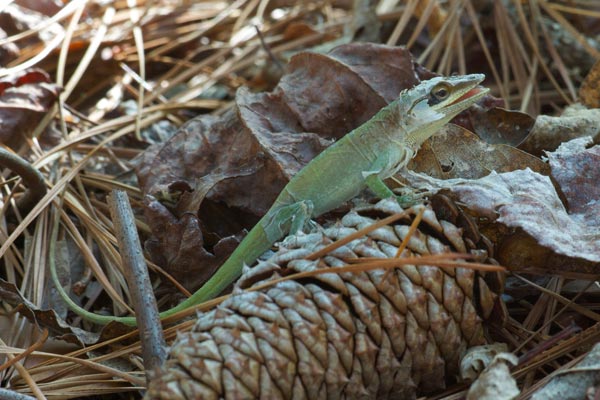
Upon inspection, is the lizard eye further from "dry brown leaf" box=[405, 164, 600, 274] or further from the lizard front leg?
"dry brown leaf" box=[405, 164, 600, 274]

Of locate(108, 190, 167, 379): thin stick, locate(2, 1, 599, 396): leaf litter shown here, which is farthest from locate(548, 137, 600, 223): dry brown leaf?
locate(108, 190, 167, 379): thin stick

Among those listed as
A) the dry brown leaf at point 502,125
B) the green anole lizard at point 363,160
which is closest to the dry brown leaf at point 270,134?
the green anole lizard at point 363,160

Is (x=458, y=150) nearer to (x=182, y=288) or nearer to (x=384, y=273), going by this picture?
(x=384, y=273)

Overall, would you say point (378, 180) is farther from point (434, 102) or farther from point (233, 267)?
point (233, 267)

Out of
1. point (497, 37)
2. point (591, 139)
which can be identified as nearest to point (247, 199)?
point (591, 139)

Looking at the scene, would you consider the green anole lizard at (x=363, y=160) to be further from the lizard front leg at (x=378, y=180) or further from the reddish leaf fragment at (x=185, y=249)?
the reddish leaf fragment at (x=185, y=249)

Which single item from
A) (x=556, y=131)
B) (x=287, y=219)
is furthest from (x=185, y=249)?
(x=556, y=131)
